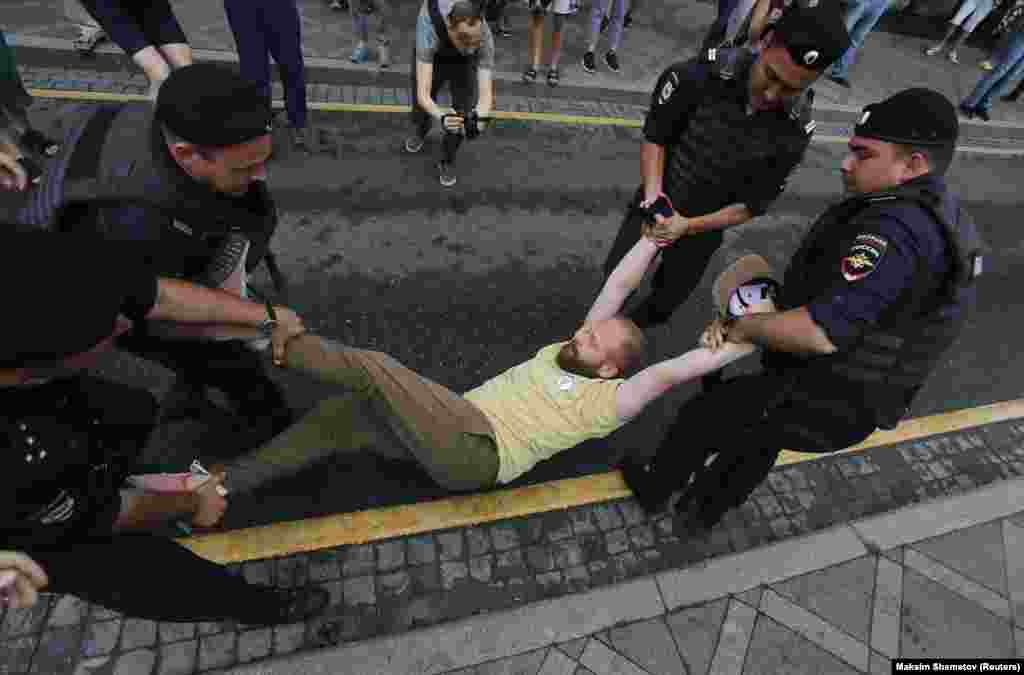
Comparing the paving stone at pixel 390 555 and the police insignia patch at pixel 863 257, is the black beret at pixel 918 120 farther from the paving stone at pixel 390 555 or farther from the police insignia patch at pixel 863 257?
the paving stone at pixel 390 555

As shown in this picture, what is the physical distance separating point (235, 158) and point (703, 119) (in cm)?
250

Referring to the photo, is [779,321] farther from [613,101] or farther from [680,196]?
[613,101]

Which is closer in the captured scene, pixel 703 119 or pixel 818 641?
pixel 818 641

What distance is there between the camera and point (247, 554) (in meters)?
2.71

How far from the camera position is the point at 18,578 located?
61.4 inches

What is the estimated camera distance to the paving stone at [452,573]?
278 centimetres

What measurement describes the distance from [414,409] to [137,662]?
1.54 meters

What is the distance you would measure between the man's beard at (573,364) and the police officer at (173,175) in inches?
65.1

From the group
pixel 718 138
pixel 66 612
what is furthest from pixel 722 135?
pixel 66 612

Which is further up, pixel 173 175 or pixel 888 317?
pixel 173 175

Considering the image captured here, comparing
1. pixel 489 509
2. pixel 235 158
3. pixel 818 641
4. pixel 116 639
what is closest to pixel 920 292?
pixel 818 641

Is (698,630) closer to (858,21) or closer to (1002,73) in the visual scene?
(858,21)

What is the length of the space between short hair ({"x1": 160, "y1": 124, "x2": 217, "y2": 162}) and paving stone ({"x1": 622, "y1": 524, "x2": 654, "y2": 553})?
2784mm

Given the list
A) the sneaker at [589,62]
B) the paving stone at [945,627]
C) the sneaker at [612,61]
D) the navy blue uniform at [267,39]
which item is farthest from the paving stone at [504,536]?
the sneaker at [612,61]
